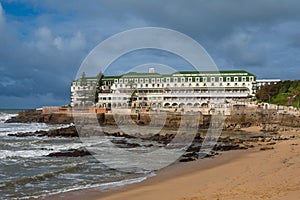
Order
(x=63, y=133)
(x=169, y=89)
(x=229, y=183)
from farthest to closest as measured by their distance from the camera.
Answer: (x=169, y=89) → (x=63, y=133) → (x=229, y=183)

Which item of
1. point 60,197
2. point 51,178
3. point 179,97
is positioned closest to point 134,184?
point 60,197

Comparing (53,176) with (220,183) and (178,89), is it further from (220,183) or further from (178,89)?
(178,89)

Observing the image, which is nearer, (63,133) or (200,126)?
(63,133)

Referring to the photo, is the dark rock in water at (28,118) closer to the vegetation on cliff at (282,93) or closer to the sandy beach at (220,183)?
the vegetation on cliff at (282,93)

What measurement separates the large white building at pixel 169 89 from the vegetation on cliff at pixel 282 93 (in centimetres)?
522

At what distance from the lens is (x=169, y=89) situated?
73750mm

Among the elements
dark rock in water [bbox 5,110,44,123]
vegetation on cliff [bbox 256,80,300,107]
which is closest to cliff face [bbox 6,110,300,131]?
dark rock in water [bbox 5,110,44,123]

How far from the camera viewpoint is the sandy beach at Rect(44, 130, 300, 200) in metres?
9.30

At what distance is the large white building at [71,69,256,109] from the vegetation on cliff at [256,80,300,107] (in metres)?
5.22

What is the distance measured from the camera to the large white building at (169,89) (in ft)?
232

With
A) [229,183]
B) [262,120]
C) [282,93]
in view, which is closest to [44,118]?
[262,120]

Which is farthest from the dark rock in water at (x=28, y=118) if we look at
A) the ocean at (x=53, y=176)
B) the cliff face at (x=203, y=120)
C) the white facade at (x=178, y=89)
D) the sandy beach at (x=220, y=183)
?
the sandy beach at (x=220, y=183)

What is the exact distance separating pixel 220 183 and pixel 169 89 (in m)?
62.8

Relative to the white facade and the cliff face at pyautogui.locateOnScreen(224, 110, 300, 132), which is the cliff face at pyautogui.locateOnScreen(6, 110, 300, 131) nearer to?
the cliff face at pyautogui.locateOnScreen(224, 110, 300, 132)
